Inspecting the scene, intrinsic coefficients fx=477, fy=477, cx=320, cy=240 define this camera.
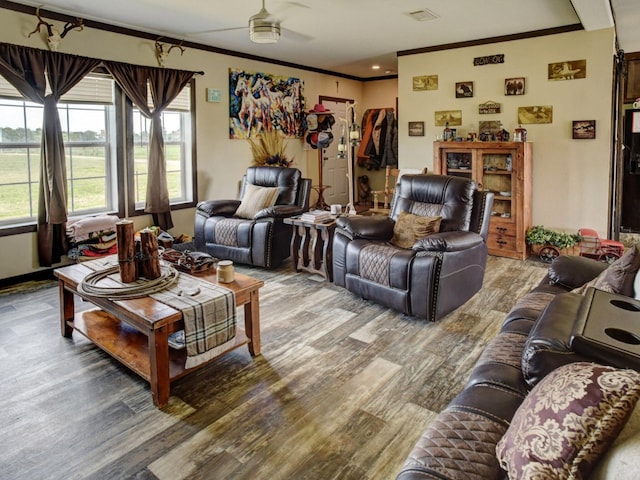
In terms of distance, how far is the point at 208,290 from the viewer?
2.65m

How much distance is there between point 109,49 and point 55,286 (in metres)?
2.42

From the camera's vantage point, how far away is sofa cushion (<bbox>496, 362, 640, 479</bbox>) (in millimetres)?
965

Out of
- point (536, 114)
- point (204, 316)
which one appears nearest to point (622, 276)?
point (204, 316)

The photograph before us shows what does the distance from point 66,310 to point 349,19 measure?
3.68 meters

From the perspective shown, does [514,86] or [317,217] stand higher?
[514,86]

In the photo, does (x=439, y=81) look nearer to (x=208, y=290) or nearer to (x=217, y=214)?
(x=217, y=214)

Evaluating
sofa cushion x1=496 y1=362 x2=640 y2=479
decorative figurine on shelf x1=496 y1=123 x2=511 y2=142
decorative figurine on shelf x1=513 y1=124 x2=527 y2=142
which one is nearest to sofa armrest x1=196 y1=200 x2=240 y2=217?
decorative figurine on shelf x1=496 y1=123 x2=511 y2=142

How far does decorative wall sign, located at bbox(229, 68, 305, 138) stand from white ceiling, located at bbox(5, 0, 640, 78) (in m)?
0.42

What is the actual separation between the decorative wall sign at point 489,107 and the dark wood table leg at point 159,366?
485 centimetres

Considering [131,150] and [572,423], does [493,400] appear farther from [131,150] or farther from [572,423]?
[131,150]

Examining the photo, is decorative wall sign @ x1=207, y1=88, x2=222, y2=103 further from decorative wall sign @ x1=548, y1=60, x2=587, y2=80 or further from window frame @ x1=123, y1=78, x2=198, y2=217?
decorative wall sign @ x1=548, y1=60, x2=587, y2=80

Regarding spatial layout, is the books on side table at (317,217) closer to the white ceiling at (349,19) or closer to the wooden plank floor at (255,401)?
the wooden plank floor at (255,401)

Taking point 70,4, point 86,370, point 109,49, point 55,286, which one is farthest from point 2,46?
point 86,370

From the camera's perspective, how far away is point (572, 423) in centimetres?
99
